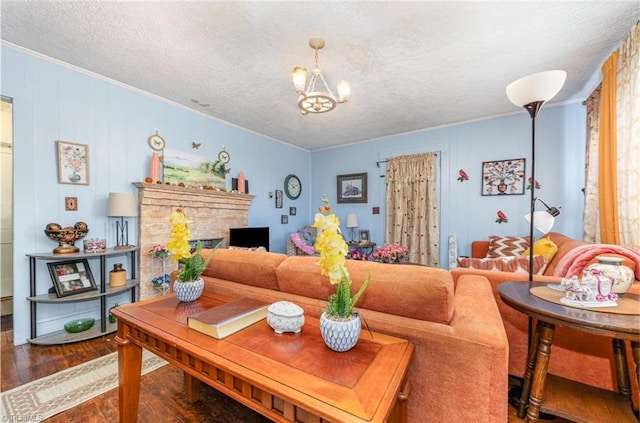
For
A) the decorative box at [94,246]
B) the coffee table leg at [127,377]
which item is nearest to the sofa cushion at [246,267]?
the coffee table leg at [127,377]

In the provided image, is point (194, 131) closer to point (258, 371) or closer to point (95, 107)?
point (95, 107)

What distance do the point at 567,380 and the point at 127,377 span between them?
2.34 meters

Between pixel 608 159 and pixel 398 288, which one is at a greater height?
pixel 608 159

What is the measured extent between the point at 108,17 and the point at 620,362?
154 inches

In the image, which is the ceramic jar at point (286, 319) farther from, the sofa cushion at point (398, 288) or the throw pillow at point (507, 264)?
the throw pillow at point (507, 264)

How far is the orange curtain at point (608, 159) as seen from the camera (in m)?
2.11

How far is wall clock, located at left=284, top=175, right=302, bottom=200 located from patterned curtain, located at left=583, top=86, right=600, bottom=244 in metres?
4.32

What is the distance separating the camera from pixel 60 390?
1.73m

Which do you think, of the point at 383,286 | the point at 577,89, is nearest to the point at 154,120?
the point at 383,286

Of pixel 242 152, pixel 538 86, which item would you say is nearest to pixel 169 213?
pixel 242 152

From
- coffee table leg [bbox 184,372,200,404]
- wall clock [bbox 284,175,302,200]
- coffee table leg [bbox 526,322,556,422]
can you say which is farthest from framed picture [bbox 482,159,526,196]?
coffee table leg [bbox 184,372,200,404]

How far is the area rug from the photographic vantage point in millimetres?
1544

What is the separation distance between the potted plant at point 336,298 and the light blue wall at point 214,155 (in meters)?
3.02

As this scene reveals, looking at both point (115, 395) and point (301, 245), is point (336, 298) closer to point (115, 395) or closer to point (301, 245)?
point (115, 395)
